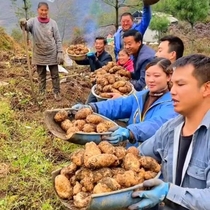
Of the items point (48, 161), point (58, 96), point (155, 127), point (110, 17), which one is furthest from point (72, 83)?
point (110, 17)

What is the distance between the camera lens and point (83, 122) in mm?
3373

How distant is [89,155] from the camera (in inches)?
92.7

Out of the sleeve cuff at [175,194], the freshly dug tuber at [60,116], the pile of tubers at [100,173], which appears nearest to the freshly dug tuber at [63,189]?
the pile of tubers at [100,173]

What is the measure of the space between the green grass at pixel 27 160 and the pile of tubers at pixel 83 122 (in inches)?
22.3

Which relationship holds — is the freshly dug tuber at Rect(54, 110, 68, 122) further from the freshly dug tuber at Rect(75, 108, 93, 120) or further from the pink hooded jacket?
the pink hooded jacket

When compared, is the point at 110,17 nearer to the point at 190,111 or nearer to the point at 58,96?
the point at 58,96

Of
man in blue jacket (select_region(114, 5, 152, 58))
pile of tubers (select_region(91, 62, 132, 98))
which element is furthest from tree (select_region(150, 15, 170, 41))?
pile of tubers (select_region(91, 62, 132, 98))

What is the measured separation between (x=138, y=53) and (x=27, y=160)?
182 cm

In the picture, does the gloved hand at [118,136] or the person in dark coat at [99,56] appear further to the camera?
the person in dark coat at [99,56]

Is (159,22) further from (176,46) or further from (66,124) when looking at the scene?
(66,124)

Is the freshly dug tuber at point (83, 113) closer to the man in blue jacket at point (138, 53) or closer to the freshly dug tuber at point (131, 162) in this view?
the freshly dug tuber at point (131, 162)

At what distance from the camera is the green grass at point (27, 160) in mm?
3293

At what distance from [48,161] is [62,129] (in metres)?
0.67

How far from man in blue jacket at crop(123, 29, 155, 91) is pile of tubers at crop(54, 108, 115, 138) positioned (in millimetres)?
1263
